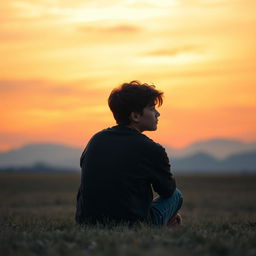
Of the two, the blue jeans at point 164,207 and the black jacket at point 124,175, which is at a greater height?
the black jacket at point 124,175

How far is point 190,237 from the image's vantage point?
527cm

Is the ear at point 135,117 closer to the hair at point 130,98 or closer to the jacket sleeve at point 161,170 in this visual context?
the hair at point 130,98

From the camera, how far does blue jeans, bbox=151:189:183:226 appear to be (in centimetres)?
626

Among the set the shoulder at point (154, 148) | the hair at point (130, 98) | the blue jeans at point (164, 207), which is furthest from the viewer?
the blue jeans at point (164, 207)

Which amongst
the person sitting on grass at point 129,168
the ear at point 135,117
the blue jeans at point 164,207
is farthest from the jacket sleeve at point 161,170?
the ear at point 135,117

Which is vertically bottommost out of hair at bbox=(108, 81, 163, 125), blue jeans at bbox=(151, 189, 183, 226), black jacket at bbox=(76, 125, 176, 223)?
blue jeans at bbox=(151, 189, 183, 226)

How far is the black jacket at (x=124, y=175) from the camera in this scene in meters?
6.04

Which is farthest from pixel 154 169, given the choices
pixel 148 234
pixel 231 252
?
pixel 231 252

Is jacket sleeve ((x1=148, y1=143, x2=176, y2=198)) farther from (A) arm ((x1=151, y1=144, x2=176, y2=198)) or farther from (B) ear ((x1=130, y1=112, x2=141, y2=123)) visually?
(B) ear ((x1=130, y1=112, x2=141, y2=123))

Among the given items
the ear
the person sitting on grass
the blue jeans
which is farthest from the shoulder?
the blue jeans

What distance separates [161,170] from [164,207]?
50 centimetres

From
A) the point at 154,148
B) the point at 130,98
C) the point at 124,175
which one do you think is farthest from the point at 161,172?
the point at 130,98

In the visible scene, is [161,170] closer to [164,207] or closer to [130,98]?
[164,207]

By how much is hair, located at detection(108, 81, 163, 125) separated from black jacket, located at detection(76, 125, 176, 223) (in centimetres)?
17
